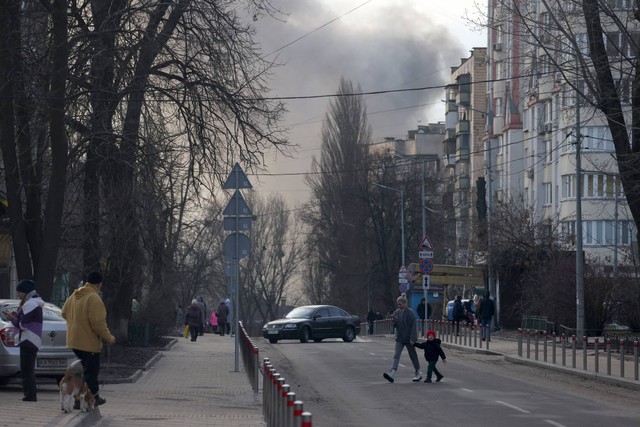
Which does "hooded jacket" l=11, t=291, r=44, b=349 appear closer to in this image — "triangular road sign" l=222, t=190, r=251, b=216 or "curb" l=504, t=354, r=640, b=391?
"triangular road sign" l=222, t=190, r=251, b=216

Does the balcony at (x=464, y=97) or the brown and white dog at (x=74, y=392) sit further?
the balcony at (x=464, y=97)

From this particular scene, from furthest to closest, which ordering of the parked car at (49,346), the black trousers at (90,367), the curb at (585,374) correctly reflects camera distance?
the curb at (585,374) < the parked car at (49,346) < the black trousers at (90,367)

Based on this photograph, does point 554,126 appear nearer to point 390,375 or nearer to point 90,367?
point 390,375

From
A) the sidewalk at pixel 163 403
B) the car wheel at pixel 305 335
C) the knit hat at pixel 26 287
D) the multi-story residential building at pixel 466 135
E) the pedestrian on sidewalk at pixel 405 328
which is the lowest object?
the sidewalk at pixel 163 403

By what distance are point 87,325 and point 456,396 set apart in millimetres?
7683

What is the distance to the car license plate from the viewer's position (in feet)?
60.4

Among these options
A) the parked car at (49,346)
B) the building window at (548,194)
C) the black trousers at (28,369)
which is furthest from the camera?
the building window at (548,194)

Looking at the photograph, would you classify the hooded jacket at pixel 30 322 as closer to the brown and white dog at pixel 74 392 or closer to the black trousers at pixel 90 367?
the black trousers at pixel 90 367

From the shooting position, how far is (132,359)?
27.4 meters

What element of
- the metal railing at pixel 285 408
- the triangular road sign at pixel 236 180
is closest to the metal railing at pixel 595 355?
the triangular road sign at pixel 236 180

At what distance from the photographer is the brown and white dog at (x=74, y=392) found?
1383 cm

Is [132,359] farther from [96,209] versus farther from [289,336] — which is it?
[289,336]

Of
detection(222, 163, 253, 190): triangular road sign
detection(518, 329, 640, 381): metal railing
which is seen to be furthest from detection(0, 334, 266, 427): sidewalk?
detection(518, 329, 640, 381): metal railing

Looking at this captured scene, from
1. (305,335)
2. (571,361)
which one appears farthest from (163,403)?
(305,335)
